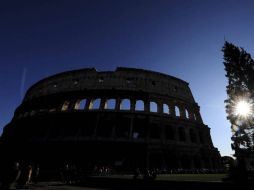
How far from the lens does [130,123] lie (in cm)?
2600

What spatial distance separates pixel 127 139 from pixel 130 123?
231 cm

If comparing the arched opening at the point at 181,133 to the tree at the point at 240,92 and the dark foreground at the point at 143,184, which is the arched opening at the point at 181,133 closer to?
the tree at the point at 240,92

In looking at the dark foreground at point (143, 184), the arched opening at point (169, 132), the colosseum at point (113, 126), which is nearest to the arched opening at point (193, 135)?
the colosseum at point (113, 126)

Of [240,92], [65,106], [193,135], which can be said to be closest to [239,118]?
[240,92]

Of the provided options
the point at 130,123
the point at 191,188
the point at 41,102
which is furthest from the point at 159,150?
the point at 41,102

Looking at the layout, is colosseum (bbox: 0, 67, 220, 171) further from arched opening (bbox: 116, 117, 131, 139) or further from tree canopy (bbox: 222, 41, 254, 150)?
tree canopy (bbox: 222, 41, 254, 150)

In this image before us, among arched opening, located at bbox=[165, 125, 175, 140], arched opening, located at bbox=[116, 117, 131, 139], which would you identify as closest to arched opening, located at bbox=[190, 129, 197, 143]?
arched opening, located at bbox=[165, 125, 175, 140]

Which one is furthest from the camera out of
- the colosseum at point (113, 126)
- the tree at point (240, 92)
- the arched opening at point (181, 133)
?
the arched opening at point (181, 133)

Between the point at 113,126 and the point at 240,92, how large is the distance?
14.2 metres

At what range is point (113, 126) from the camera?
85.1 feet

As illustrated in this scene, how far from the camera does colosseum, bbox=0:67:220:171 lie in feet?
78.6

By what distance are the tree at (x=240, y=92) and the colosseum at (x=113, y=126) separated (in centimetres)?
837

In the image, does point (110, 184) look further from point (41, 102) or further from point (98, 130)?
point (41, 102)

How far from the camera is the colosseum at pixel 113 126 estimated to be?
23969 millimetres
